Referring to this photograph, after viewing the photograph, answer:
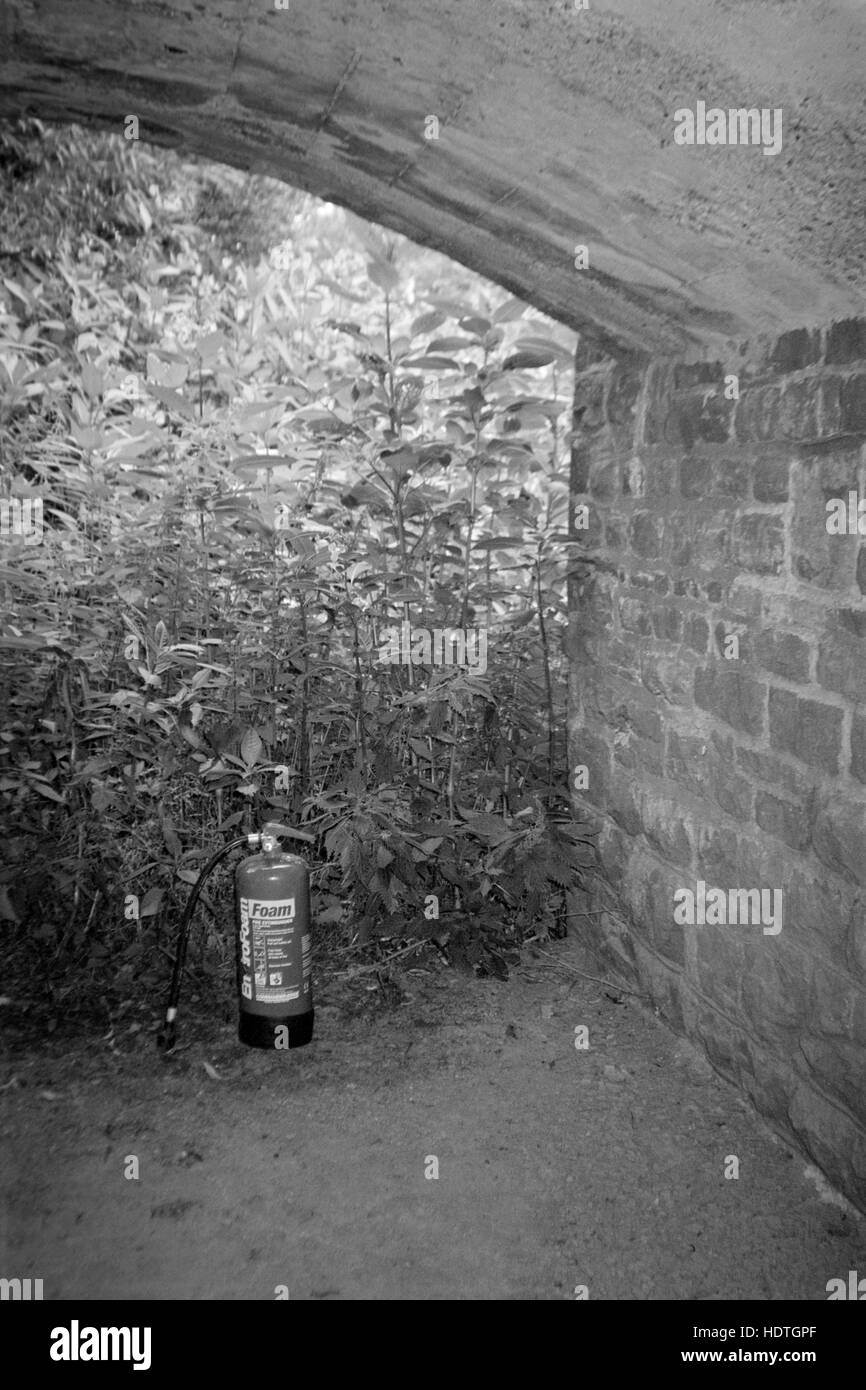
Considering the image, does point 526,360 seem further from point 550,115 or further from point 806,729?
point 806,729

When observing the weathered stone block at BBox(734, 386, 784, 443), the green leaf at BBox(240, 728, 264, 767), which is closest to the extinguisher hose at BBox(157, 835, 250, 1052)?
the green leaf at BBox(240, 728, 264, 767)

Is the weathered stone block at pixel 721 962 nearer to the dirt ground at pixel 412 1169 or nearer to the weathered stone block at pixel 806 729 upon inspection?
the dirt ground at pixel 412 1169

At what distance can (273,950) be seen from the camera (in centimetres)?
347

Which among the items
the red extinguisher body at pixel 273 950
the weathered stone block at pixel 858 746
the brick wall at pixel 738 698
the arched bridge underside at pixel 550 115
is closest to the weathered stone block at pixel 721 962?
the brick wall at pixel 738 698

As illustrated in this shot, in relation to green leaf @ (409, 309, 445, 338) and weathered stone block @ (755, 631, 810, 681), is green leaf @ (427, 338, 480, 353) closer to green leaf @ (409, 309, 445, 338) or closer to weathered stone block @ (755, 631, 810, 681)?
green leaf @ (409, 309, 445, 338)

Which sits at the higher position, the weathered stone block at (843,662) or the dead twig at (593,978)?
the weathered stone block at (843,662)

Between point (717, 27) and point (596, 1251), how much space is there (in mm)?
2635

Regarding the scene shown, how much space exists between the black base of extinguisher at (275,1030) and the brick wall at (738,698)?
1187 mm

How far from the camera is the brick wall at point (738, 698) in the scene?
2652mm

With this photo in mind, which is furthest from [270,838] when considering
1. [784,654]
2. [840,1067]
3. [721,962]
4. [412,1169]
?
[840,1067]

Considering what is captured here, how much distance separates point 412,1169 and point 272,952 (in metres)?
0.83

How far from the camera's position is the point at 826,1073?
9.09 ft

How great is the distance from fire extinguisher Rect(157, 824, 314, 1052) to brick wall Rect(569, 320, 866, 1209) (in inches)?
46.5

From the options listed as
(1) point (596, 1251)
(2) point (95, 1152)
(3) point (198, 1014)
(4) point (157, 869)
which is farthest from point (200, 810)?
(1) point (596, 1251)
